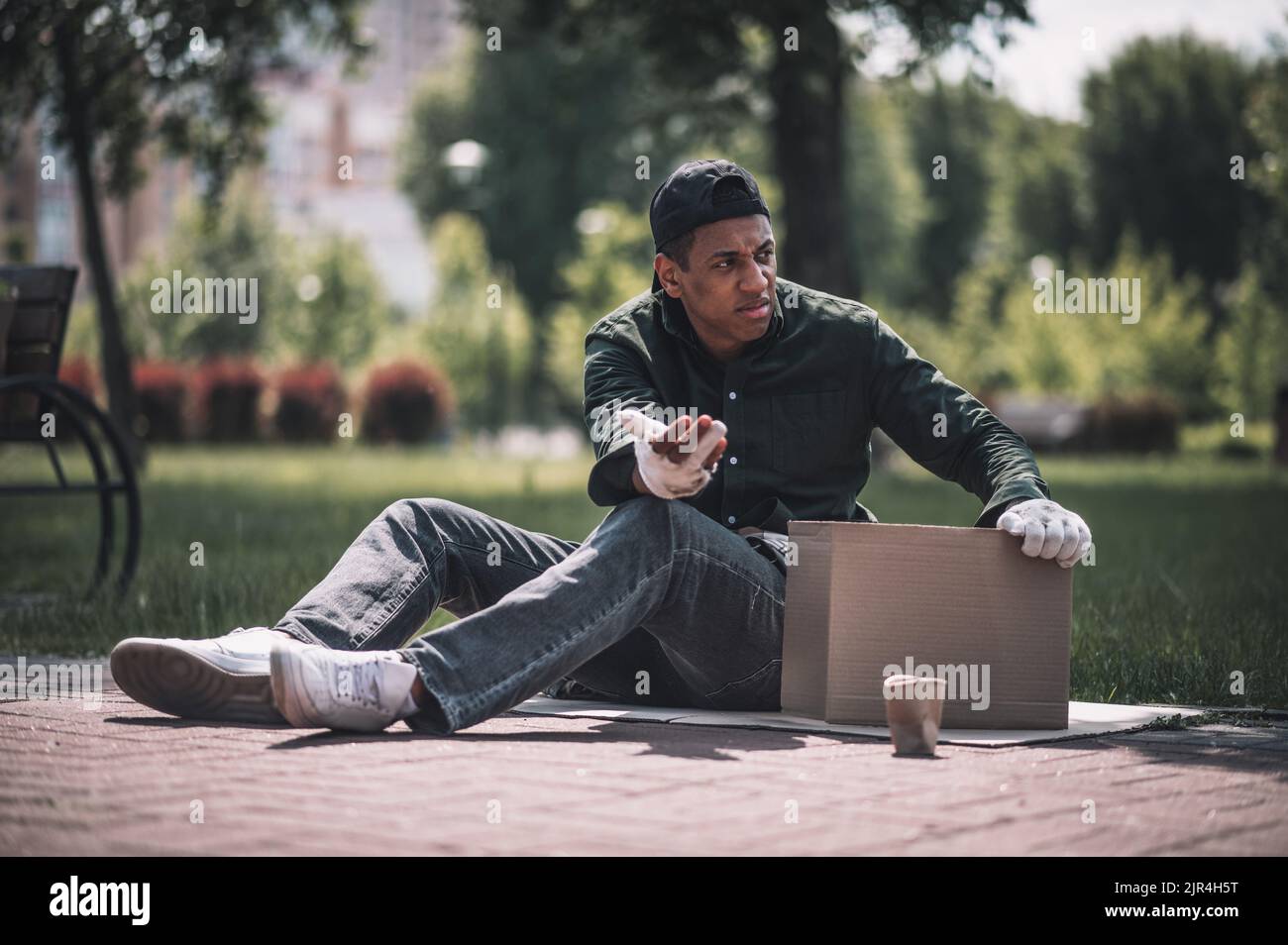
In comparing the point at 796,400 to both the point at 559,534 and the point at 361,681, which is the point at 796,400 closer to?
the point at 361,681

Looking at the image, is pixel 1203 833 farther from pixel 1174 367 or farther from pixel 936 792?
pixel 1174 367

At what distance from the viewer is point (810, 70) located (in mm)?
15172

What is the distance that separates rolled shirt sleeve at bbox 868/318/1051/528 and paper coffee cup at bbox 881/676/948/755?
552 mm

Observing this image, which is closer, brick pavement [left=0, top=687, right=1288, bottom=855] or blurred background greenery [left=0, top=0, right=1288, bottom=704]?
brick pavement [left=0, top=687, right=1288, bottom=855]

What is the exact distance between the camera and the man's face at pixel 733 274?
182 inches

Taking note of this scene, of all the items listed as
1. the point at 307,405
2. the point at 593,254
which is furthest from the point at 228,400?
the point at 593,254

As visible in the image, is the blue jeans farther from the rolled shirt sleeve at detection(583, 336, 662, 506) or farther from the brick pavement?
the brick pavement

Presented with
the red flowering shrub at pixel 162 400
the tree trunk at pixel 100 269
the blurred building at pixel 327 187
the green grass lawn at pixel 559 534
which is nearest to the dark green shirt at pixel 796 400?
the green grass lawn at pixel 559 534

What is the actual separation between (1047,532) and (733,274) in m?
1.06

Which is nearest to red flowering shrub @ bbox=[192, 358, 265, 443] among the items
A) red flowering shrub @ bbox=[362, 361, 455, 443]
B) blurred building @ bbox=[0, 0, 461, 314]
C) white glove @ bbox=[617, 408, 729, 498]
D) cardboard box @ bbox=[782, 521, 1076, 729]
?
red flowering shrub @ bbox=[362, 361, 455, 443]

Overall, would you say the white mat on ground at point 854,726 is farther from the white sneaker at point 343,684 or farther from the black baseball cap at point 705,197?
the black baseball cap at point 705,197

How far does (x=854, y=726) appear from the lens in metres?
4.49

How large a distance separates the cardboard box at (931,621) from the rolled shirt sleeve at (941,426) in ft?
0.59

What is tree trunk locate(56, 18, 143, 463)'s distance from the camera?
1501 cm
